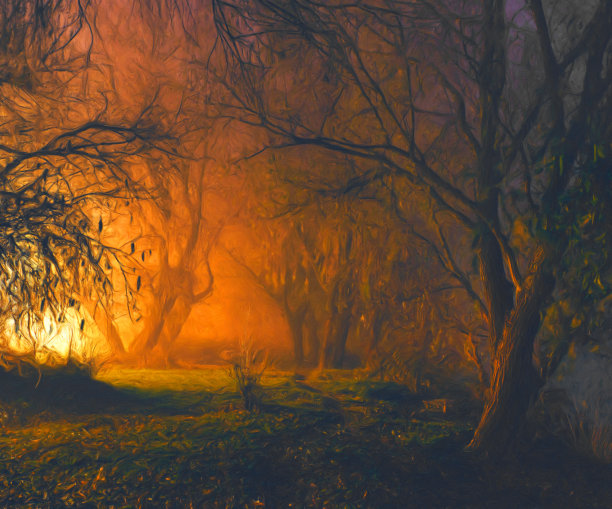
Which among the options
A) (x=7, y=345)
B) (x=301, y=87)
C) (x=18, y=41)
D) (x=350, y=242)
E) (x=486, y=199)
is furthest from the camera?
(x=350, y=242)

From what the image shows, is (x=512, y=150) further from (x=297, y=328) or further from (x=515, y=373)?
(x=297, y=328)

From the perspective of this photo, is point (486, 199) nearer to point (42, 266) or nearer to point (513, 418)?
point (513, 418)

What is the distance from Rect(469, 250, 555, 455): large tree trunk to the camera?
7.17 meters

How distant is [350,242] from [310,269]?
7.04ft

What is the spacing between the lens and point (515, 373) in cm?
739

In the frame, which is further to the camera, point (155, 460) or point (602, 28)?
point (155, 460)

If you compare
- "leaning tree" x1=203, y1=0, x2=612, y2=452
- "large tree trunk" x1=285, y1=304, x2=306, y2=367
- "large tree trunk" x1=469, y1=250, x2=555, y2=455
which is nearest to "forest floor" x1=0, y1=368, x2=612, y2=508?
"large tree trunk" x1=469, y1=250, x2=555, y2=455

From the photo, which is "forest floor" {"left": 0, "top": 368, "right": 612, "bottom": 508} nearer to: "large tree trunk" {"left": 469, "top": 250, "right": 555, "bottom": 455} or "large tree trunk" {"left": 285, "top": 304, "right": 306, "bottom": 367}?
"large tree trunk" {"left": 469, "top": 250, "right": 555, "bottom": 455}

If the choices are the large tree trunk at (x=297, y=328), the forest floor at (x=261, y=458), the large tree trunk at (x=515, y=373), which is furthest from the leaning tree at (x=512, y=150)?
the large tree trunk at (x=297, y=328)

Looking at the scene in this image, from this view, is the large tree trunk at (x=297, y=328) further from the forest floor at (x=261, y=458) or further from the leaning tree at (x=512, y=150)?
the leaning tree at (x=512, y=150)

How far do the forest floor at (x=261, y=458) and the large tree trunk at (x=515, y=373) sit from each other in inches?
11.9

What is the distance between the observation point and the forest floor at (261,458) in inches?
271

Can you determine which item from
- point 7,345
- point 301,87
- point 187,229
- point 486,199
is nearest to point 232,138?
point 187,229

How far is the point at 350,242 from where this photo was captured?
14352mm
